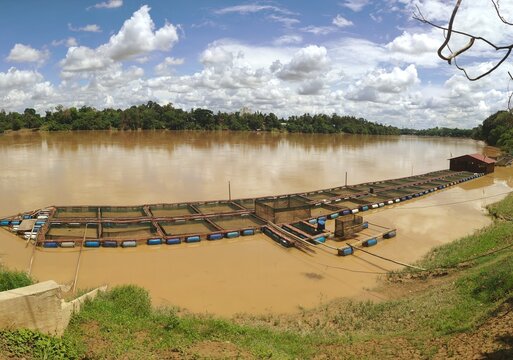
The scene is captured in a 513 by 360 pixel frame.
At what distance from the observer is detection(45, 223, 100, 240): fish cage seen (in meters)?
17.0

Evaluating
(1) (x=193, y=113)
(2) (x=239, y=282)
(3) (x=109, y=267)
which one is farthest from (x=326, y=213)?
(1) (x=193, y=113)

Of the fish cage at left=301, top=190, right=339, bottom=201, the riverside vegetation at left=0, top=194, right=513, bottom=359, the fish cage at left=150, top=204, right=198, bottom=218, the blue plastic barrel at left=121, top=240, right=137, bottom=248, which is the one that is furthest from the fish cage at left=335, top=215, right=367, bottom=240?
the blue plastic barrel at left=121, top=240, right=137, bottom=248

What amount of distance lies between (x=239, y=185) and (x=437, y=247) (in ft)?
57.6

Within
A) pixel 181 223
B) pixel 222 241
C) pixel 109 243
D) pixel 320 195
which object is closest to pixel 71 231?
pixel 109 243

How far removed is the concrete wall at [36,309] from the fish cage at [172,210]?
45.9ft

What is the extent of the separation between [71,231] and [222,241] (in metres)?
7.02

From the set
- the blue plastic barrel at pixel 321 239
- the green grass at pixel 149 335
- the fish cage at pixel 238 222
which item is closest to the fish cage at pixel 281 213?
the fish cage at pixel 238 222

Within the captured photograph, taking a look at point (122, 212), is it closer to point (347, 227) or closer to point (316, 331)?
point (347, 227)

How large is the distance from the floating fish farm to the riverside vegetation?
6300mm

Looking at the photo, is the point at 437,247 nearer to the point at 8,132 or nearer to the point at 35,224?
the point at 35,224

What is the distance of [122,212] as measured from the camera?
2072cm

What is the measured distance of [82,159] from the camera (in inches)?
1775

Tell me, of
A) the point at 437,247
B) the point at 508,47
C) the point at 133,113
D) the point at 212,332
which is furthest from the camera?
the point at 133,113

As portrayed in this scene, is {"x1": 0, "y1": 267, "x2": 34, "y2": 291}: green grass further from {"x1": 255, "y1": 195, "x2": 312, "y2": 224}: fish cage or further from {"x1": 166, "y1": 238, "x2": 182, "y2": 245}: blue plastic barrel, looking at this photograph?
{"x1": 255, "y1": 195, "x2": 312, "y2": 224}: fish cage
